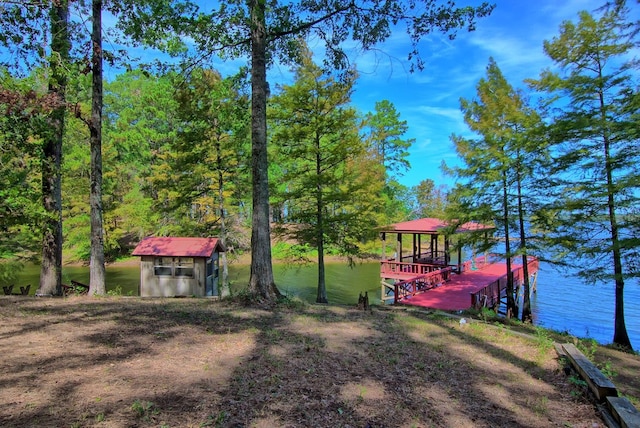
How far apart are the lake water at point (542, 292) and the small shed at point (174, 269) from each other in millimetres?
1017

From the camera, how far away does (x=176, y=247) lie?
14.3m

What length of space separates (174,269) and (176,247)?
34.4 inches

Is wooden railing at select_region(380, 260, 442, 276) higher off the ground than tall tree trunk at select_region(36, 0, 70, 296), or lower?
lower

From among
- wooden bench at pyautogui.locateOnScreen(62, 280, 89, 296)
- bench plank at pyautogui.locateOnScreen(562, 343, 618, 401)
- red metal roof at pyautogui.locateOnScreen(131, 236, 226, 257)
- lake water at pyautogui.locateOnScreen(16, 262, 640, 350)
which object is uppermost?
red metal roof at pyautogui.locateOnScreen(131, 236, 226, 257)

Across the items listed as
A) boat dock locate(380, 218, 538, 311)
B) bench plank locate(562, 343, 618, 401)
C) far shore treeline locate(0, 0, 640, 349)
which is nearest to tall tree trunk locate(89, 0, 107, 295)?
far shore treeline locate(0, 0, 640, 349)

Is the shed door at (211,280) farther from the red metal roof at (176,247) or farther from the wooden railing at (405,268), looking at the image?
the wooden railing at (405,268)

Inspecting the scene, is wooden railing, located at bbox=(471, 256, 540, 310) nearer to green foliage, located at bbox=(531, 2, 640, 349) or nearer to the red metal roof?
green foliage, located at bbox=(531, 2, 640, 349)

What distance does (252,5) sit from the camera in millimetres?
7348

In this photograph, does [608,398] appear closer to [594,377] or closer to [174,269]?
[594,377]

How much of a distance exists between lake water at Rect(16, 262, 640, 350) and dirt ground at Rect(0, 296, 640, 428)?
6.20 metres

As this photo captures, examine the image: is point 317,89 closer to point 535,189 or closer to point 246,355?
point 535,189

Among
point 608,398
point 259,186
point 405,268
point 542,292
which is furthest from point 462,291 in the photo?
point 608,398

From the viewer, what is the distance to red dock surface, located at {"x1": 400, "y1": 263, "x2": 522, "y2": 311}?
12750mm

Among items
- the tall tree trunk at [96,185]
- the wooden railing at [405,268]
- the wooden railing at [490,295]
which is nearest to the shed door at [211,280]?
the tall tree trunk at [96,185]
